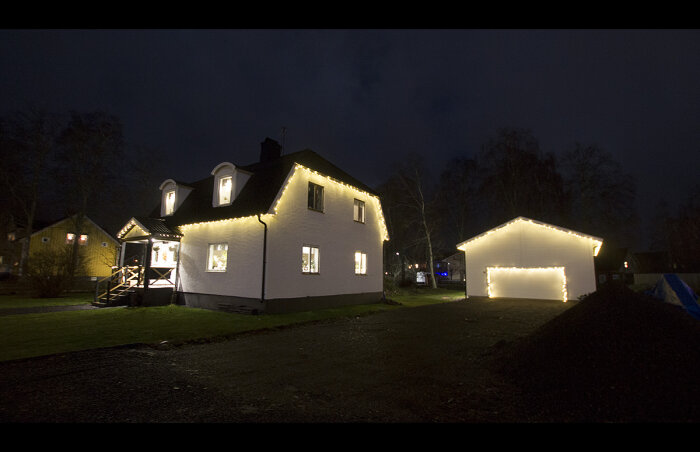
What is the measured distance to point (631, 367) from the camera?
4250 millimetres

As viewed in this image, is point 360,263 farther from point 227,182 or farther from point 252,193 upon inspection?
point 227,182

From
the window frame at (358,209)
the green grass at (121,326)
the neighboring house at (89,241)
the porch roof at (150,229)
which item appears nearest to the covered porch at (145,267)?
the porch roof at (150,229)

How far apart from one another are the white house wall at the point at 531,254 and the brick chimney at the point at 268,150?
1392 cm

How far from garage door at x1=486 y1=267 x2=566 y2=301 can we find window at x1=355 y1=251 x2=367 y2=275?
28.7 feet

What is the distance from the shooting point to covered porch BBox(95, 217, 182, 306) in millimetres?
14723

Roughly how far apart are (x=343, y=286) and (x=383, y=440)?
Result: 42.5 feet

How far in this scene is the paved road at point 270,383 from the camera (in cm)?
373

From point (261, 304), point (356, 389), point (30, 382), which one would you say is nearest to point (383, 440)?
point (356, 389)

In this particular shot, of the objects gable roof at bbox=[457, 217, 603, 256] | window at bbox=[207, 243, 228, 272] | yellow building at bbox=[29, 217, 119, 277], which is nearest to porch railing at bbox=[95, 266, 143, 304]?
window at bbox=[207, 243, 228, 272]

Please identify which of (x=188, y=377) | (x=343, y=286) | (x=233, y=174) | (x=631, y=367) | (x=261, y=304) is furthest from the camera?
(x=343, y=286)

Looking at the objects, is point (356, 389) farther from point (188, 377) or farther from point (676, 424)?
point (676, 424)

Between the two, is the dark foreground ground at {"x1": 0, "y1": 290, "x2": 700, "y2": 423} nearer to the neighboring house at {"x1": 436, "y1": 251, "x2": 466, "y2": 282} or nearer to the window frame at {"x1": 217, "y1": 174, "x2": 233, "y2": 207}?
the window frame at {"x1": 217, "y1": 174, "x2": 233, "y2": 207}

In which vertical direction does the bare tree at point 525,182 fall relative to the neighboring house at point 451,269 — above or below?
above

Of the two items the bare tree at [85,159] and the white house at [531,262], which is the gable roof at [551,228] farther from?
the bare tree at [85,159]
